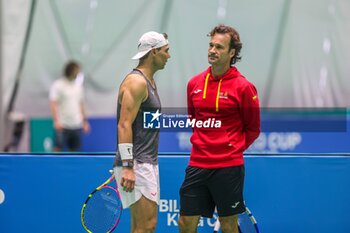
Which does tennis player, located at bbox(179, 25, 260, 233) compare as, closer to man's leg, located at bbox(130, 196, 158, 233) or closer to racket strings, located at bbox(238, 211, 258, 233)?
man's leg, located at bbox(130, 196, 158, 233)

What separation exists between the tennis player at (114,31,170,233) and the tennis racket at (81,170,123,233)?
638 millimetres

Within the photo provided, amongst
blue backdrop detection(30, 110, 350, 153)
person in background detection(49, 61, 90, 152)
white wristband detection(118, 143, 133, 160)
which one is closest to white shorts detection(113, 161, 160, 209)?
white wristband detection(118, 143, 133, 160)

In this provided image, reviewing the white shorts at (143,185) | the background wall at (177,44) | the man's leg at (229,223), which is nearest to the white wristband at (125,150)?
the white shorts at (143,185)

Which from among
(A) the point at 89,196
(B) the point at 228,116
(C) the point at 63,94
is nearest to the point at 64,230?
(A) the point at 89,196

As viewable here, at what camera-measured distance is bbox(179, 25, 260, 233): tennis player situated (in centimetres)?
526

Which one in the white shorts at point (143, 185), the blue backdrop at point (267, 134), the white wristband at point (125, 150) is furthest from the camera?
the blue backdrop at point (267, 134)

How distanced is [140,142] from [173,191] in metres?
0.98

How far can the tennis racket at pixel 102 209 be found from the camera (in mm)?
6020

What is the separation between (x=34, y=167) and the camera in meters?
6.24

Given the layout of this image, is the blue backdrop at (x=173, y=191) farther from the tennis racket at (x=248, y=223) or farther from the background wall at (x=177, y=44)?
the background wall at (x=177, y=44)

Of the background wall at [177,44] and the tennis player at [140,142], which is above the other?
the background wall at [177,44]

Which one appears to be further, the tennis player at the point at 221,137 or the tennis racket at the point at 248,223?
the tennis racket at the point at 248,223

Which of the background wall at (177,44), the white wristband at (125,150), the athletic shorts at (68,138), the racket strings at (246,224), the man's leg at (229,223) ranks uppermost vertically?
the background wall at (177,44)

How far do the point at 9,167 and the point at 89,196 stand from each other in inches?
27.8
